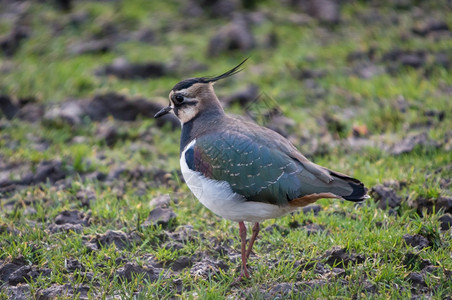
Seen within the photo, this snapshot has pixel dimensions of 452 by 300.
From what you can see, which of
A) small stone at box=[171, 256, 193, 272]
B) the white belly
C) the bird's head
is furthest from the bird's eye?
small stone at box=[171, 256, 193, 272]

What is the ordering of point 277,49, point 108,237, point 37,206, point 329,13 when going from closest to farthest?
point 108,237, point 37,206, point 277,49, point 329,13

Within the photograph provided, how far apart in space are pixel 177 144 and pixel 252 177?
109 inches

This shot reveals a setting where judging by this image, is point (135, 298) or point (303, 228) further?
point (303, 228)

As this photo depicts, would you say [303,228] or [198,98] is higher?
[198,98]


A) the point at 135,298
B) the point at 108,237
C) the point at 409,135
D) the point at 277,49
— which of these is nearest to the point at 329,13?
the point at 277,49

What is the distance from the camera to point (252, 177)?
448 cm

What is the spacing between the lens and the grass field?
4.54m

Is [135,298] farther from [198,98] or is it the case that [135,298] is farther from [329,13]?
[329,13]

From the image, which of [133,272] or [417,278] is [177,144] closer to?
[133,272]

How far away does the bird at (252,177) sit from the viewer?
4383 mm

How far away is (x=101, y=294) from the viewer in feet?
14.1

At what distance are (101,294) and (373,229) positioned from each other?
226 centimetres

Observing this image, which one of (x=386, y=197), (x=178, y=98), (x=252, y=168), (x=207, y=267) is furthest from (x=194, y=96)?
(x=386, y=197)

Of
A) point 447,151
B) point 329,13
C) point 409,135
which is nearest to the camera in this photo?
point 447,151
